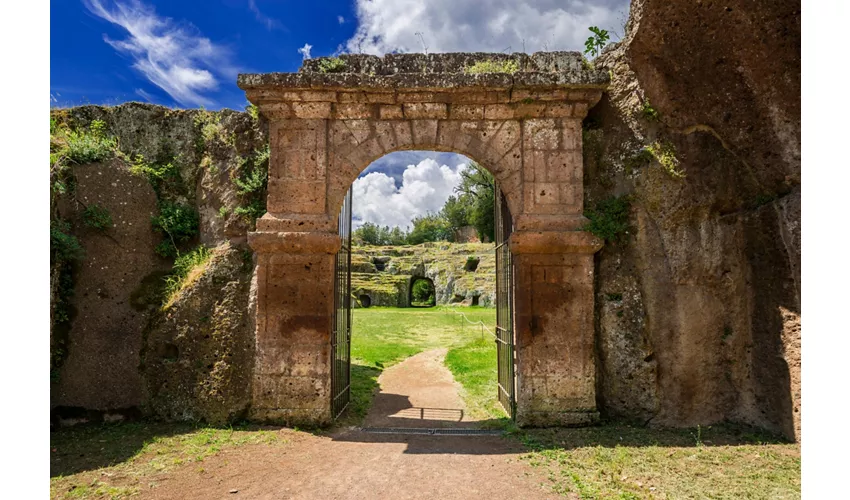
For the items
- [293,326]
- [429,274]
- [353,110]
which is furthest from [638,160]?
[429,274]

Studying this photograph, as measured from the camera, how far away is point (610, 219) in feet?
19.2

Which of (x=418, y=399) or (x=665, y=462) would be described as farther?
(x=418, y=399)

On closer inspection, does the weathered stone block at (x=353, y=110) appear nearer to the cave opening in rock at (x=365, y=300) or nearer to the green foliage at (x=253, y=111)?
the green foliage at (x=253, y=111)

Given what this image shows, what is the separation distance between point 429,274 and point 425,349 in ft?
54.0

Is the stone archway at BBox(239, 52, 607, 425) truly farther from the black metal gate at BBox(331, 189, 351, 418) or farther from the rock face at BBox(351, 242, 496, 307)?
the rock face at BBox(351, 242, 496, 307)

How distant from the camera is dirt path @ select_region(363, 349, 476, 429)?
255 inches

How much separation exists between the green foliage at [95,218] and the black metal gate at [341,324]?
3.05 meters

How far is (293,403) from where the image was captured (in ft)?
19.0

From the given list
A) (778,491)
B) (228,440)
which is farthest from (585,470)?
(228,440)

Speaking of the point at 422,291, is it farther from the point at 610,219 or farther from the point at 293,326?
the point at 610,219

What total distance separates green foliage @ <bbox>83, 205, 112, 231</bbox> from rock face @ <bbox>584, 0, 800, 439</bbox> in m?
6.30

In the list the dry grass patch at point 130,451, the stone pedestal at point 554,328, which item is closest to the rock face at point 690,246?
the stone pedestal at point 554,328

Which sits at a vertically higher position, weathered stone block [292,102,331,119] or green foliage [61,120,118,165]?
weathered stone block [292,102,331,119]

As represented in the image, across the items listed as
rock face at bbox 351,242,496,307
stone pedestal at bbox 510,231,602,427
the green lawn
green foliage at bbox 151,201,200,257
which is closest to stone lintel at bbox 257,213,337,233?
green foliage at bbox 151,201,200,257
